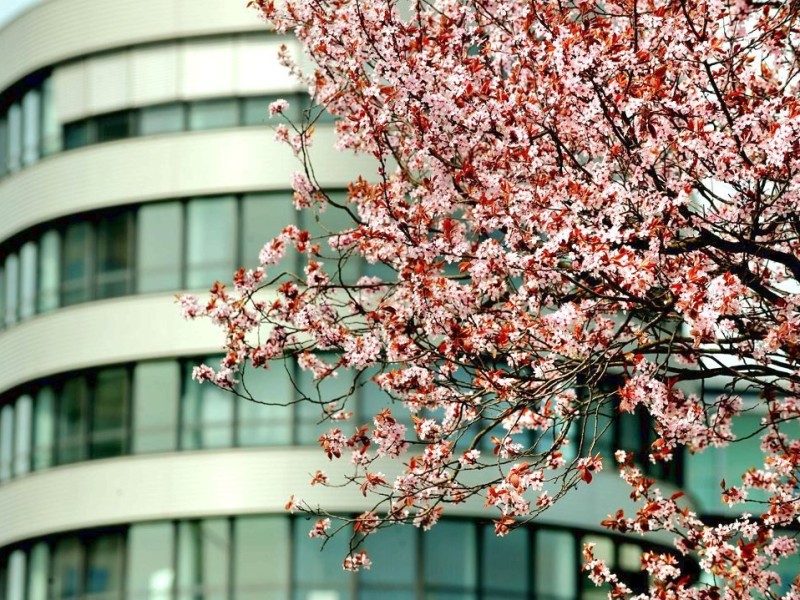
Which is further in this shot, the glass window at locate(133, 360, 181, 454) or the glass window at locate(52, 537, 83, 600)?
the glass window at locate(52, 537, 83, 600)

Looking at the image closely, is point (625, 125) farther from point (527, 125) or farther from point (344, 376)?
point (344, 376)

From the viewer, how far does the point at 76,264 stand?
117 ft

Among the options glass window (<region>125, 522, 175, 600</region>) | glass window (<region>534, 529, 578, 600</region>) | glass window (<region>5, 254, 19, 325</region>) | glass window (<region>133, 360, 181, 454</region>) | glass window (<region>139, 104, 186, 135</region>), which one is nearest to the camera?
glass window (<region>125, 522, 175, 600</region>)

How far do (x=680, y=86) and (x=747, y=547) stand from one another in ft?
11.7

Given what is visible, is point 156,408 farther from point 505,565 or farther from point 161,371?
point 505,565

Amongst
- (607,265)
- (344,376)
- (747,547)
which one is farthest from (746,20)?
(344,376)

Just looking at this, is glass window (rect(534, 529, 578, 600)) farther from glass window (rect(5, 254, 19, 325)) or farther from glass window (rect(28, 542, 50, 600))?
glass window (rect(5, 254, 19, 325))

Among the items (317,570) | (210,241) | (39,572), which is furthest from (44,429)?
(317,570)

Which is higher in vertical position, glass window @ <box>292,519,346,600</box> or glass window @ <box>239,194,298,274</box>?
glass window @ <box>239,194,298,274</box>

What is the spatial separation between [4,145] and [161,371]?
7586mm

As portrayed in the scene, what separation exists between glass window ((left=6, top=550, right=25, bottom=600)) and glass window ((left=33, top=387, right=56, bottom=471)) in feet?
5.93

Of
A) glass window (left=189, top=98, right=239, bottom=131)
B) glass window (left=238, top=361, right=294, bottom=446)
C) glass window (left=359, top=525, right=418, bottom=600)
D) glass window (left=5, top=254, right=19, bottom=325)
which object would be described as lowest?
glass window (left=359, top=525, right=418, bottom=600)

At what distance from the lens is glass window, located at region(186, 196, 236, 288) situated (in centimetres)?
3416

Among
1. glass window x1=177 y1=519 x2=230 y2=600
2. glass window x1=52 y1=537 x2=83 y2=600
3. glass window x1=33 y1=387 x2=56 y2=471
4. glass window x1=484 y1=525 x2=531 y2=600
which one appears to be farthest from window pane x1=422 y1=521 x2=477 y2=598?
glass window x1=33 y1=387 x2=56 y2=471
